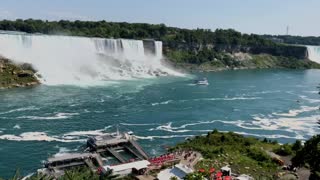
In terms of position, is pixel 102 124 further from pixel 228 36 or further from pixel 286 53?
pixel 286 53

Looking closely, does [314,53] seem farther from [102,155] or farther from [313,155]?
[313,155]

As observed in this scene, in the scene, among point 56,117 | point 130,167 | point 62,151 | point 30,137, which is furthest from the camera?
point 56,117

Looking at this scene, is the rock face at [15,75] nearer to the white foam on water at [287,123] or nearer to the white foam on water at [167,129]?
the white foam on water at [167,129]

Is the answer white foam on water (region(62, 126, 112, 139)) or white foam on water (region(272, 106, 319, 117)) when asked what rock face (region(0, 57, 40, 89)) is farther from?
white foam on water (region(272, 106, 319, 117))

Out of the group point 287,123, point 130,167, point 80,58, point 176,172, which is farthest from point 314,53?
point 176,172

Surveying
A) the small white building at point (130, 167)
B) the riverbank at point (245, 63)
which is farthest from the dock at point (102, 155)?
the riverbank at point (245, 63)

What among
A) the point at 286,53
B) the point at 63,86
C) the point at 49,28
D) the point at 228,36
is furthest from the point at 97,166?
the point at 286,53
